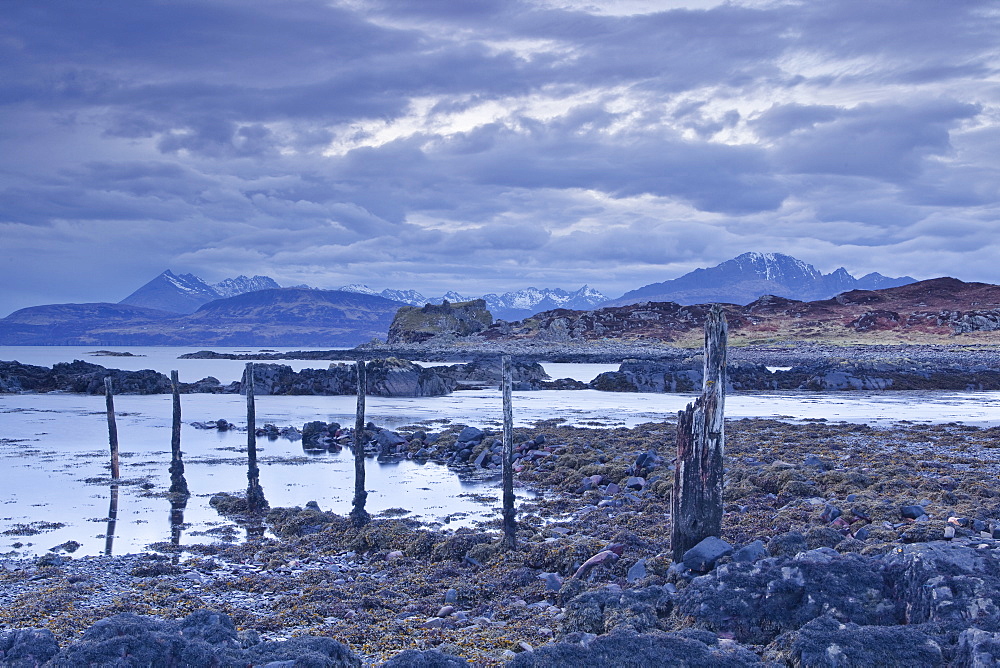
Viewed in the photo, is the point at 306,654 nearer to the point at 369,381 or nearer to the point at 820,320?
the point at 369,381

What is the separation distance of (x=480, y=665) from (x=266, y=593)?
6.31m

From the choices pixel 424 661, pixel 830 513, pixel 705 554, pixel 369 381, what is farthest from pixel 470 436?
Answer: pixel 369 381

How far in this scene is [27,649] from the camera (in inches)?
328

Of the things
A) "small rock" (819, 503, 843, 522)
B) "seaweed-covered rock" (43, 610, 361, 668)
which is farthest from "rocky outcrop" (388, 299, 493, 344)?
"seaweed-covered rock" (43, 610, 361, 668)

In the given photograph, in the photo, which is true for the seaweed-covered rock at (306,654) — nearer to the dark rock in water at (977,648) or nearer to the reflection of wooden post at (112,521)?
the dark rock in water at (977,648)

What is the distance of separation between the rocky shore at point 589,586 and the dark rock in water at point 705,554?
1.3 inches

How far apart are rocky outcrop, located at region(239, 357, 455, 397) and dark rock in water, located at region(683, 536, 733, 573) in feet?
194

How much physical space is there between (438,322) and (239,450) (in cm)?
14263

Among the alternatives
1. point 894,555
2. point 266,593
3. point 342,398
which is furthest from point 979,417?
point 342,398

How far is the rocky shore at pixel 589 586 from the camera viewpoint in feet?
26.4

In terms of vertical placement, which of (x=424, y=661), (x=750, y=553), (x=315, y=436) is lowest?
(x=315, y=436)

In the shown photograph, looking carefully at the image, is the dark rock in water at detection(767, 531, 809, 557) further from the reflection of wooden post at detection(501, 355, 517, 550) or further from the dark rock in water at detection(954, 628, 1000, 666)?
the reflection of wooden post at detection(501, 355, 517, 550)

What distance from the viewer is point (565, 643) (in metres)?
8.12

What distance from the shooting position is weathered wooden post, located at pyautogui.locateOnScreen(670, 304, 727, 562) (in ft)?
41.1
